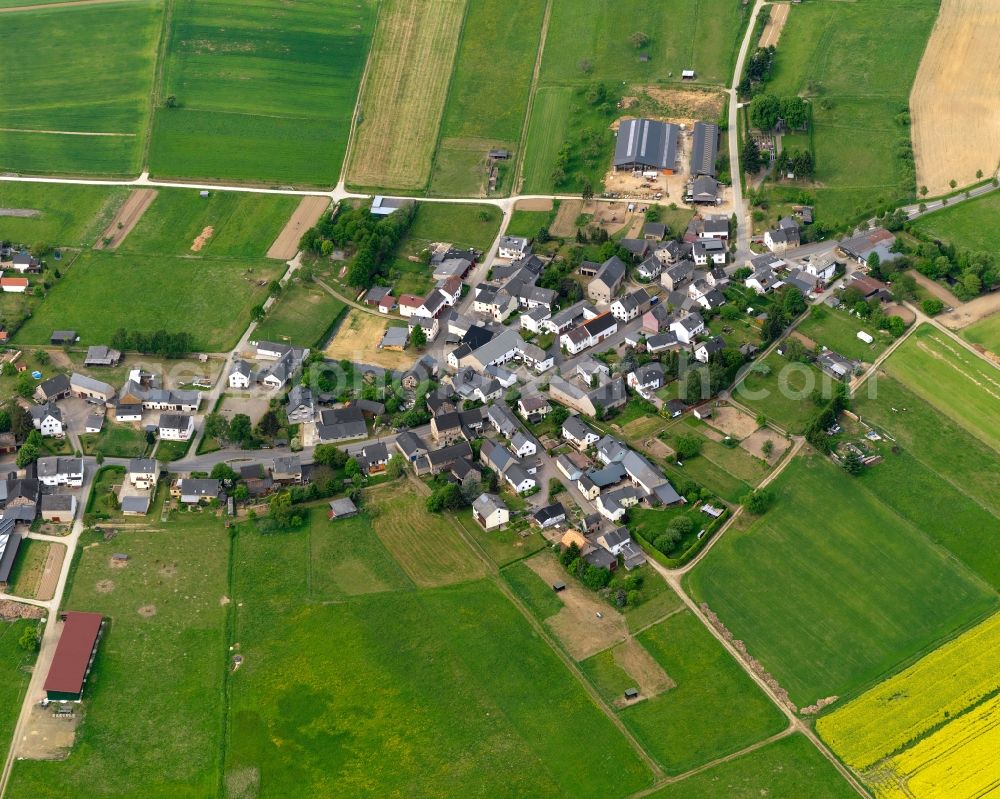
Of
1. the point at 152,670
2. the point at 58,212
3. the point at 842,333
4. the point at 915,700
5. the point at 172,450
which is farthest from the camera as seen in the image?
the point at 58,212

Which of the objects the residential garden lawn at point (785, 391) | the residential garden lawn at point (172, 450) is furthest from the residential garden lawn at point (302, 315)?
the residential garden lawn at point (785, 391)

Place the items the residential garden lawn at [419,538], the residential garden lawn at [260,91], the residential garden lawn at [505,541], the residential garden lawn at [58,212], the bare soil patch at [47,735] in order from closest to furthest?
the bare soil patch at [47,735]
the residential garden lawn at [419,538]
the residential garden lawn at [505,541]
the residential garden lawn at [58,212]
the residential garden lawn at [260,91]

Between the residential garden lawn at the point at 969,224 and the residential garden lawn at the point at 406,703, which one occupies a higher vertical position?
the residential garden lawn at the point at 969,224

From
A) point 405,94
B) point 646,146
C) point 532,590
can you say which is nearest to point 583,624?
point 532,590

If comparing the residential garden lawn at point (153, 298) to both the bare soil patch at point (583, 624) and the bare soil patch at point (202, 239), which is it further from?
the bare soil patch at point (583, 624)

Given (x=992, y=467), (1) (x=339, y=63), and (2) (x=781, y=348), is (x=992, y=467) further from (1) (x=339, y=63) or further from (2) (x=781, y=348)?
(1) (x=339, y=63)

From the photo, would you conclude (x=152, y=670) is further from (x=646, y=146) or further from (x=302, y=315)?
(x=646, y=146)
